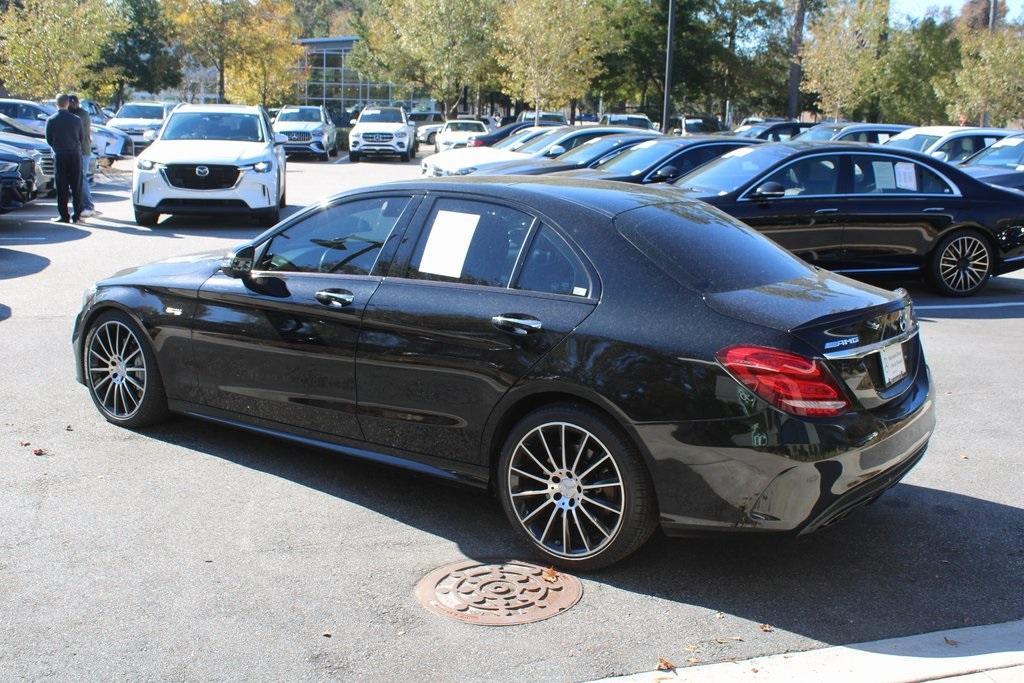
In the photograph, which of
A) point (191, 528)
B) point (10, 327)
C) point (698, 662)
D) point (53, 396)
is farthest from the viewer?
point (10, 327)

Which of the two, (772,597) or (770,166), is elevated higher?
(770,166)

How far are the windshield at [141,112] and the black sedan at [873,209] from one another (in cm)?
3059

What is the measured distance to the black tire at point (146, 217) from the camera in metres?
16.2

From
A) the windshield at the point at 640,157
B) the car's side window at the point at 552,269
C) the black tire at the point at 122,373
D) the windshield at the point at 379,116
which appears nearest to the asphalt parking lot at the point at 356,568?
the black tire at the point at 122,373

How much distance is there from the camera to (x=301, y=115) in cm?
3691

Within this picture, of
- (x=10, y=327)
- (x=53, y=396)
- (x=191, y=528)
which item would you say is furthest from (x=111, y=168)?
(x=191, y=528)

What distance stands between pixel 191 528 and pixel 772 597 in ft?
8.46

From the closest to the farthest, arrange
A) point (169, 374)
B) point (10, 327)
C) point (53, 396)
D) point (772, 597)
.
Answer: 1. point (772, 597)
2. point (169, 374)
3. point (53, 396)
4. point (10, 327)

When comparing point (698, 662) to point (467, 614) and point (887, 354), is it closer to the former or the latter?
point (467, 614)

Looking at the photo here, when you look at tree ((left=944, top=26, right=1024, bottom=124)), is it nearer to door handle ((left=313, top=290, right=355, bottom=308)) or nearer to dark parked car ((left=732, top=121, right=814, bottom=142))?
dark parked car ((left=732, top=121, right=814, bottom=142))

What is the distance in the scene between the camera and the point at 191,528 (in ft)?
16.4

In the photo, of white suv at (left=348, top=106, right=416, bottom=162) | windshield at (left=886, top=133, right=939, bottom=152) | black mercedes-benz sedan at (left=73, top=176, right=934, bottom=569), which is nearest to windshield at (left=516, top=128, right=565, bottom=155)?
windshield at (left=886, top=133, right=939, bottom=152)

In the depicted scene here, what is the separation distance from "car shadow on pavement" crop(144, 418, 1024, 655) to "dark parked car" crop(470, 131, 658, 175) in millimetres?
9582

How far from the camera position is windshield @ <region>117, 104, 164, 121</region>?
125 ft
